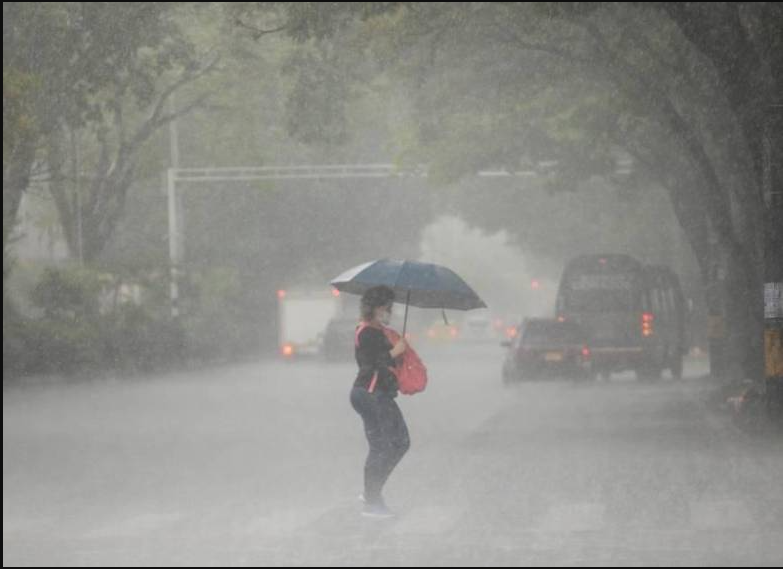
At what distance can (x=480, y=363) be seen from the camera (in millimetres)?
60312

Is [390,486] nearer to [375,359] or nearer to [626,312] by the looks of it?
[375,359]

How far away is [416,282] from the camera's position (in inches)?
557

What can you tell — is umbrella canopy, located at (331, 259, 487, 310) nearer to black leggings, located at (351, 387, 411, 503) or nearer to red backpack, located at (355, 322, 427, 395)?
red backpack, located at (355, 322, 427, 395)

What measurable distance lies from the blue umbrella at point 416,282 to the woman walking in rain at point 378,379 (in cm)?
64

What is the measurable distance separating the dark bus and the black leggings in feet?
115

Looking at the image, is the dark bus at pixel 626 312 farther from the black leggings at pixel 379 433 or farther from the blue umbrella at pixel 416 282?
the black leggings at pixel 379 433

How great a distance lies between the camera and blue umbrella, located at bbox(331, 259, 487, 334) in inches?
556

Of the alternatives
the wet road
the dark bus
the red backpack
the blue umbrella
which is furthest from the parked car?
the red backpack

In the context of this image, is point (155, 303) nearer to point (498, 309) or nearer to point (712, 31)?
point (712, 31)

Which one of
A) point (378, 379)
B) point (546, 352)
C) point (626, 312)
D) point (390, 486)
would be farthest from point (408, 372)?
point (626, 312)

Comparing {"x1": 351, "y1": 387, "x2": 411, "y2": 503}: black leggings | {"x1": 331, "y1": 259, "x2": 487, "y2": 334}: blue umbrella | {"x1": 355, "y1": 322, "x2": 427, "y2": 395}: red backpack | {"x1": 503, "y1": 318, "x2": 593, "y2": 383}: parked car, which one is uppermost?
{"x1": 331, "y1": 259, "x2": 487, "y2": 334}: blue umbrella

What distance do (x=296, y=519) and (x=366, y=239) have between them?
55601 millimetres

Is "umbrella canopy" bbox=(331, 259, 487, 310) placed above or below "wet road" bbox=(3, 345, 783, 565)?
above

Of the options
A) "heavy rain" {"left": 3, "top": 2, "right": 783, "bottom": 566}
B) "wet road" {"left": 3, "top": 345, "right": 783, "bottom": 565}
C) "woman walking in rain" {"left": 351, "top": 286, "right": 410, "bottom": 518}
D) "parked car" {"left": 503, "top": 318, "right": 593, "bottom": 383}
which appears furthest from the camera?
"parked car" {"left": 503, "top": 318, "right": 593, "bottom": 383}
